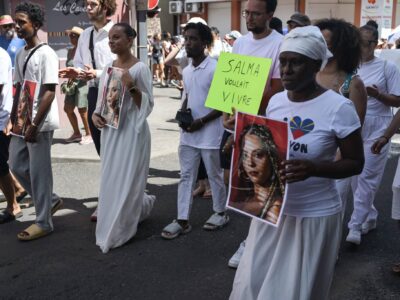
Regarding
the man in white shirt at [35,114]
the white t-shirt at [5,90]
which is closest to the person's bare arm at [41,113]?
the man in white shirt at [35,114]

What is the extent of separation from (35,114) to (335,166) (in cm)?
302

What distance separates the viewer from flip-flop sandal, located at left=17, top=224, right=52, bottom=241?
4.68 m

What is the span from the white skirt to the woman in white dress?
2.09 meters

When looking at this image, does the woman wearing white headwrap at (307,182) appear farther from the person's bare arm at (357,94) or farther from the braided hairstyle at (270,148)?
the person's bare arm at (357,94)

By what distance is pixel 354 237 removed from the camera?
4.49 meters

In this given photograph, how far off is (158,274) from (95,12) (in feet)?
8.55

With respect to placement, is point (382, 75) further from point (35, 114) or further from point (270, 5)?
point (35, 114)

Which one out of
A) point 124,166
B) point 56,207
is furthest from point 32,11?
point 56,207

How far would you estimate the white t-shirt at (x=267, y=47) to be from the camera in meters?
3.93

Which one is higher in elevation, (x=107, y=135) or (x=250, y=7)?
(x=250, y=7)

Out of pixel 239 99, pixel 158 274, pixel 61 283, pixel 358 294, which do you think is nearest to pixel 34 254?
pixel 61 283

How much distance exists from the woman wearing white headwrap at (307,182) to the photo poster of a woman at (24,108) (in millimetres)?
2675

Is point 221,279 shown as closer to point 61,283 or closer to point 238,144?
point 61,283

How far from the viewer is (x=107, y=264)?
4.21 m
